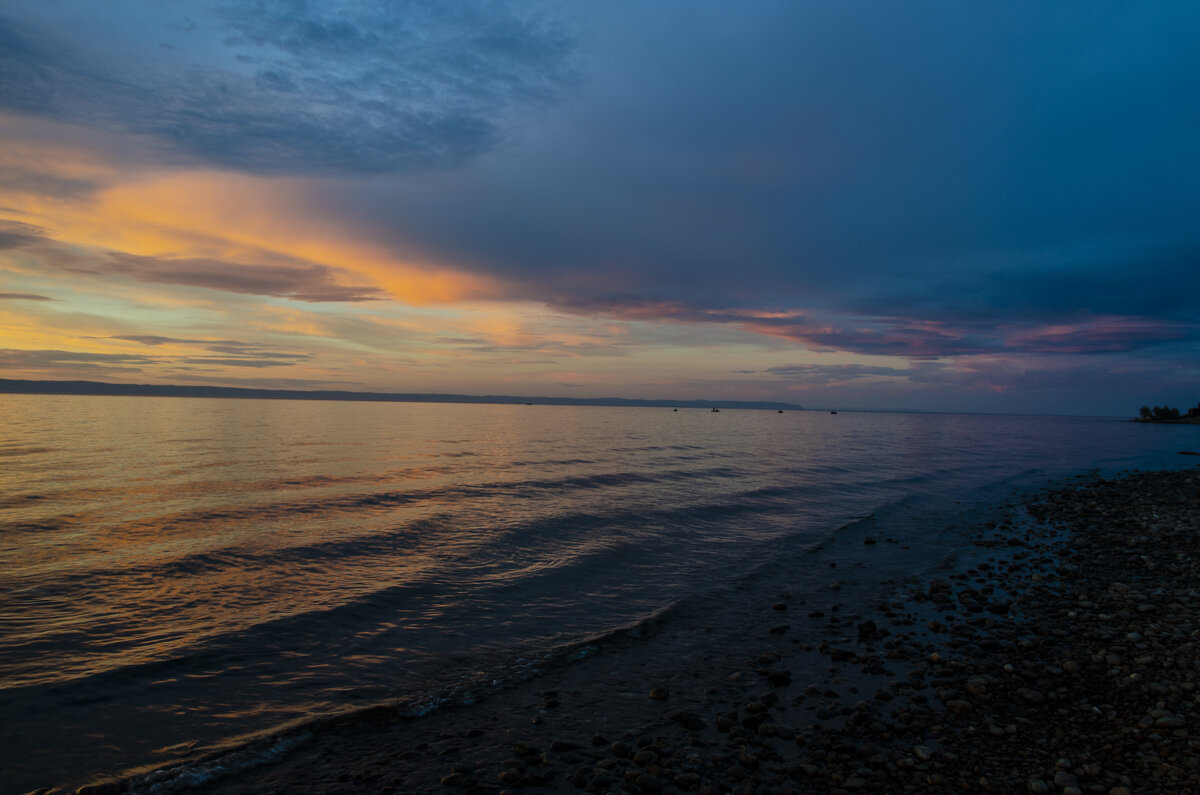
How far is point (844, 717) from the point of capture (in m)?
8.59

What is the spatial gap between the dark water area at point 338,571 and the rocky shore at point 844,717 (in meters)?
1.30

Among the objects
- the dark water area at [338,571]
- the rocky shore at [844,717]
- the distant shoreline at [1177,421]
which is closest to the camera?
the rocky shore at [844,717]

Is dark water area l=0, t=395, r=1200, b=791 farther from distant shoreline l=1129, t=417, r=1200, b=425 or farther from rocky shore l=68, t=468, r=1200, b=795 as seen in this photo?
distant shoreline l=1129, t=417, r=1200, b=425

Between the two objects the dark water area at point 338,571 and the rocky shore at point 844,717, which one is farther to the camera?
the dark water area at point 338,571

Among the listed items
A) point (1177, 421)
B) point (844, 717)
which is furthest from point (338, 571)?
point (1177, 421)

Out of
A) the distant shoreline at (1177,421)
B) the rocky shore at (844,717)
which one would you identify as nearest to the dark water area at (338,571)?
the rocky shore at (844,717)

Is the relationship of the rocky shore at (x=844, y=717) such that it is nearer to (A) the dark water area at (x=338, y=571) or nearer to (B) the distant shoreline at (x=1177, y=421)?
(A) the dark water area at (x=338, y=571)

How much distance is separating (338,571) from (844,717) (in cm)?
1390

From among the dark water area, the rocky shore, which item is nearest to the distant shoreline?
the dark water area

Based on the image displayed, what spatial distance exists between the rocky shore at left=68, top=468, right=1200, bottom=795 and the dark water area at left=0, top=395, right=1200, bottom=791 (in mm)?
1297

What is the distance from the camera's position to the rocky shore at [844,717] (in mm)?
7023

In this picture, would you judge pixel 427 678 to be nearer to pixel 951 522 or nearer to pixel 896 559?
pixel 896 559

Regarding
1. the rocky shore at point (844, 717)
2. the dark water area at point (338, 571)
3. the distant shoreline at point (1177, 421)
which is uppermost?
the distant shoreline at point (1177, 421)

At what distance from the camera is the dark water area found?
365 inches
